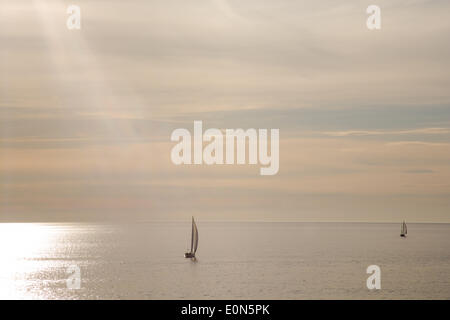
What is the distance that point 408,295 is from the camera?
99.6 meters

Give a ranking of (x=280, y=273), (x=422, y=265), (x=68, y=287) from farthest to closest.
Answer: (x=422, y=265), (x=280, y=273), (x=68, y=287)

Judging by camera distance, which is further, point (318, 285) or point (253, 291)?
point (318, 285)
